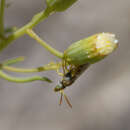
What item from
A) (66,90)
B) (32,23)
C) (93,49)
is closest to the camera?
(93,49)

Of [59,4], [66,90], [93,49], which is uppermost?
[66,90]

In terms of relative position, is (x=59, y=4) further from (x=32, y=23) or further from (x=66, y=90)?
(x=66, y=90)

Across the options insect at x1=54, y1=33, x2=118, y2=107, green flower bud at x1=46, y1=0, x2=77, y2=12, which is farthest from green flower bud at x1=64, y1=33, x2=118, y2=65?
green flower bud at x1=46, y1=0, x2=77, y2=12

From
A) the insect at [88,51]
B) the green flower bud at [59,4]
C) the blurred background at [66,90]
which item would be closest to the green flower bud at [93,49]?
the insect at [88,51]

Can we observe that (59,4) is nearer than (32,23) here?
Yes

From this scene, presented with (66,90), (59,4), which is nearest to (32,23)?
(59,4)

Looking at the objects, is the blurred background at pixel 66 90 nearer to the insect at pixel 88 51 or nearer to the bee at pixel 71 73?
the bee at pixel 71 73
